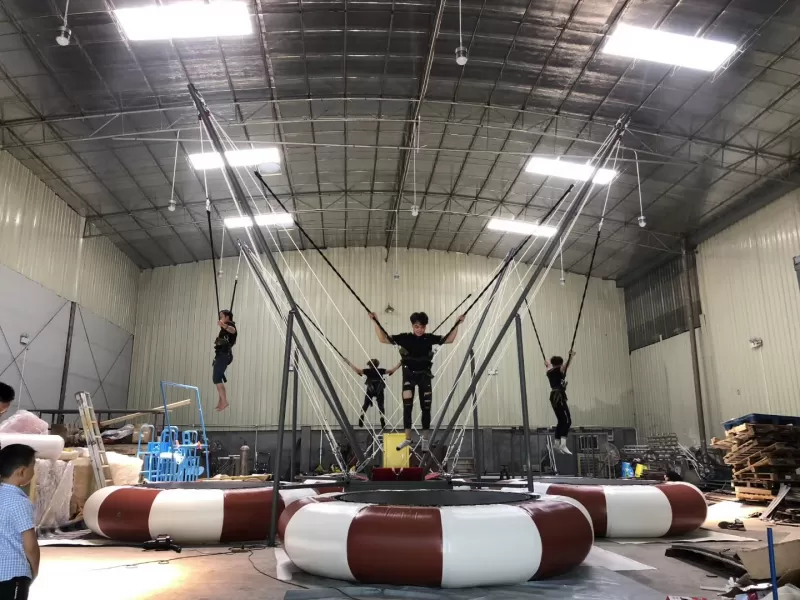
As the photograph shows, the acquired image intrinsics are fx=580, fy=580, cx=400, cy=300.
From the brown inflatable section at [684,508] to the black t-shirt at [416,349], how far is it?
275 cm

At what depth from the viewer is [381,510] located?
3.74 m

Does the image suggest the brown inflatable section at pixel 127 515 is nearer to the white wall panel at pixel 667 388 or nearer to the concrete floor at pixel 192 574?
the concrete floor at pixel 192 574

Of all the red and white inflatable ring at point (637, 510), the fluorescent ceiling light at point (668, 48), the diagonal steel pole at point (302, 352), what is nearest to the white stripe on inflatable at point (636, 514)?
the red and white inflatable ring at point (637, 510)

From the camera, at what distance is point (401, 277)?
18.9 metres

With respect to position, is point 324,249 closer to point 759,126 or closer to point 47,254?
point 47,254

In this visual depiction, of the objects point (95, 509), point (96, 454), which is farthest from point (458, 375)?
point (96, 454)

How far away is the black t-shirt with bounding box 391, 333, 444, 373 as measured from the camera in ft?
22.0

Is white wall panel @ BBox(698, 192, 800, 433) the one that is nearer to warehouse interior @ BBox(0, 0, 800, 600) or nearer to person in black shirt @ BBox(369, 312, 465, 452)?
warehouse interior @ BBox(0, 0, 800, 600)

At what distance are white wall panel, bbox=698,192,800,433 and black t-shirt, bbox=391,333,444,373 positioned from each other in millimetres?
9371

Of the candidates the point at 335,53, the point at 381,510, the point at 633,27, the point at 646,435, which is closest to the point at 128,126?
the point at 335,53

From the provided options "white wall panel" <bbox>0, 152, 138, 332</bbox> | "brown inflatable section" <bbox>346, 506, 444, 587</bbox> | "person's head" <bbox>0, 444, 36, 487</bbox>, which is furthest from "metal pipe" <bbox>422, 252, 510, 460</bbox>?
"white wall panel" <bbox>0, 152, 138, 332</bbox>

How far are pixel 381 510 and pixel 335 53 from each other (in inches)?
352

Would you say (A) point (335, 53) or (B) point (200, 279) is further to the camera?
(B) point (200, 279)

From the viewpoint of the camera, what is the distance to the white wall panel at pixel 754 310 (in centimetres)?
1227
